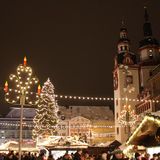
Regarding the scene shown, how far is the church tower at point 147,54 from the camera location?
214ft

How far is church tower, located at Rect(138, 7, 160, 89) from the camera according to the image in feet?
214

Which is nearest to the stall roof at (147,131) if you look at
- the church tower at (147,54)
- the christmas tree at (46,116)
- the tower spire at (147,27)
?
the christmas tree at (46,116)

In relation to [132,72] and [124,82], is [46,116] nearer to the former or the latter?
[124,82]

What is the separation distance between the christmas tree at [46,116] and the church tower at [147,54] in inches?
781

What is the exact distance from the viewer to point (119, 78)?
66125 mm

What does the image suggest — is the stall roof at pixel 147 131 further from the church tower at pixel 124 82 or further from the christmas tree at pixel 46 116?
the church tower at pixel 124 82

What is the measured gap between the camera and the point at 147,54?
66.4 meters

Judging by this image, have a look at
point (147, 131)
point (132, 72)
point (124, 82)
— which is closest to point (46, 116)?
point (124, 82)

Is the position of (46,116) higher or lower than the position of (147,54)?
lower

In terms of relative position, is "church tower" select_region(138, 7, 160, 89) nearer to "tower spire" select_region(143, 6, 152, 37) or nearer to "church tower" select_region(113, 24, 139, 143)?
"tower spire" select_region(143, 6, 152, 37)

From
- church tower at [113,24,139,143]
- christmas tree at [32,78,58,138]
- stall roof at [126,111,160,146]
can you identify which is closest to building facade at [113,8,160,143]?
church tower at [113,24,139,143]

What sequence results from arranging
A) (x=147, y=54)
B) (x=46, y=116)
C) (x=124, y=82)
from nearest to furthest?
(x=46, y=116), (x=124, y=82), (x=147, y=54)

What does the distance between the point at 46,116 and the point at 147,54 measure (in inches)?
1014

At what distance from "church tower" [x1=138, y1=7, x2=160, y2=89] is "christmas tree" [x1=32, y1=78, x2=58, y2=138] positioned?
65.0 ft
